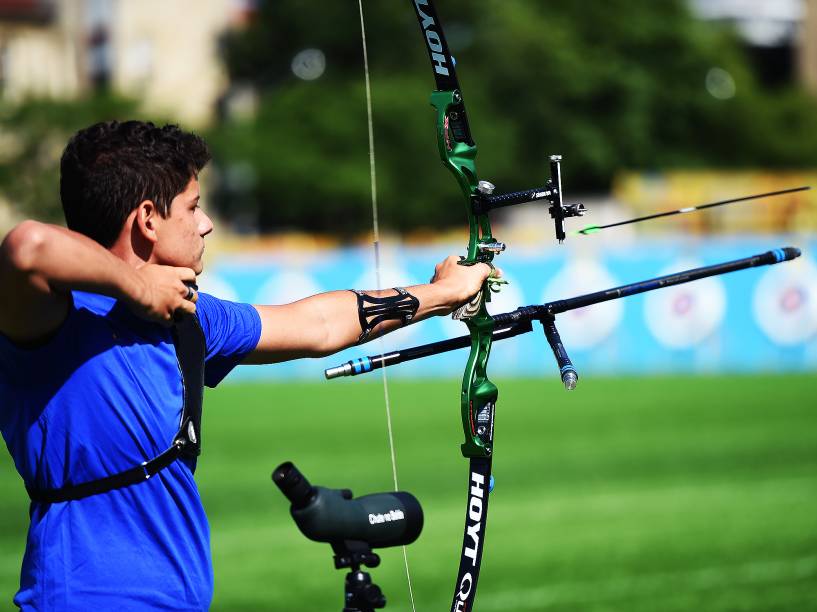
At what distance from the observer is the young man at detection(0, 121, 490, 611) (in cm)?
282

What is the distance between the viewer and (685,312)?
63.8ft

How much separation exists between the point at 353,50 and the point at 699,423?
114 ft

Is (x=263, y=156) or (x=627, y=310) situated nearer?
(x=627, y=310)

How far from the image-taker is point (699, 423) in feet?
45.7

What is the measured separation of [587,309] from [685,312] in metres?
1.44

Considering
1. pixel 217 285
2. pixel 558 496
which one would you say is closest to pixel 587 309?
pixel 217 285

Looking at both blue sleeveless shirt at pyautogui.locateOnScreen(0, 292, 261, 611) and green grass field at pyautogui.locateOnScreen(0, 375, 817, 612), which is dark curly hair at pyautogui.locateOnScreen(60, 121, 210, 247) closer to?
blue sleeveless shirt at pyautogui.locateOnScreen(0, 292, 261, 611)

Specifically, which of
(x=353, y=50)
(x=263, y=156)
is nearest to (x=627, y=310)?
(x=263, y=156)

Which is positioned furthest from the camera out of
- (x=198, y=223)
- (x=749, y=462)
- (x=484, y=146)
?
(x=484, y=146)

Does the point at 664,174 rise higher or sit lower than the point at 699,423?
higher

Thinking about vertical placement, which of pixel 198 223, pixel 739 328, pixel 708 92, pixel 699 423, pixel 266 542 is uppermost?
pixel 708 92

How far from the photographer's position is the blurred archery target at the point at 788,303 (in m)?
19.4

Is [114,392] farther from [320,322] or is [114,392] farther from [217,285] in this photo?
[217,285]

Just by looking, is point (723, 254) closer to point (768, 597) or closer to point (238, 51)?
point (768, 597)
